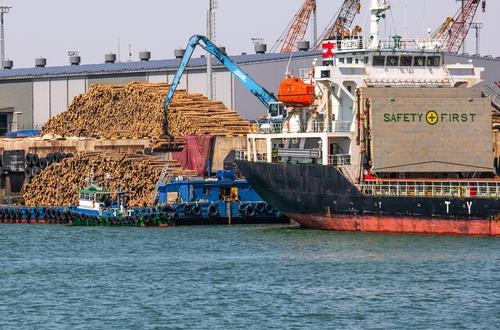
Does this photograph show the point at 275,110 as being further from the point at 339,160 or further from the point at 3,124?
the point at 3,124

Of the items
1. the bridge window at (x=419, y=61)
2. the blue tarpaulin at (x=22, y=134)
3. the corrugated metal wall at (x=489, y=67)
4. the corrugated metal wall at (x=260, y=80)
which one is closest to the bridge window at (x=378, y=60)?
the bridge window at (x=419, y=61)

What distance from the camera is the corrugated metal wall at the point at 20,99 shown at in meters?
114

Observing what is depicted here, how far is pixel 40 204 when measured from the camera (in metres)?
87.8

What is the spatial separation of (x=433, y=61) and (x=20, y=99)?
54.0 metres

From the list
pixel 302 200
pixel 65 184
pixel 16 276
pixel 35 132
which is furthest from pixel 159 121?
pixel 16 276

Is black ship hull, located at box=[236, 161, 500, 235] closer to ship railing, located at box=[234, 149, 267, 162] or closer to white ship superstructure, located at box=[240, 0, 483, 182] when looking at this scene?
ship railing, located at box=[234, 149, 267, 162]

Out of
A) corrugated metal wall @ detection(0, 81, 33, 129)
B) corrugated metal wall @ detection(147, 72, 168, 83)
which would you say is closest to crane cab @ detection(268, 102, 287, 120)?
corrugated metal wall @ detection(147, 72, 168, 83)

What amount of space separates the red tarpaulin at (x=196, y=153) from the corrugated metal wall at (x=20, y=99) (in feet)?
110

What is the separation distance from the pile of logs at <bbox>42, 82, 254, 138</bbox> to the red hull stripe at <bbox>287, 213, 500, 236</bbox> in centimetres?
2186

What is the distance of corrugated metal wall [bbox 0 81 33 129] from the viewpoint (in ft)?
375

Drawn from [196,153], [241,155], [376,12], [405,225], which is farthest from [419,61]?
[196,153]

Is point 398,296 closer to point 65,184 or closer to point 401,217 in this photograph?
point 401,217

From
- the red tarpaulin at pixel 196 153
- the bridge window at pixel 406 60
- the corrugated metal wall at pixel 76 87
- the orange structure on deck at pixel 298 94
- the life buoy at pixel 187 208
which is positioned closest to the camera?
the bridge window at pixel 406 60

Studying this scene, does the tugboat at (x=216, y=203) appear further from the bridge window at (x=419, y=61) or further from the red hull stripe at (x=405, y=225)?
the bridge window at (x=419, y=61)
